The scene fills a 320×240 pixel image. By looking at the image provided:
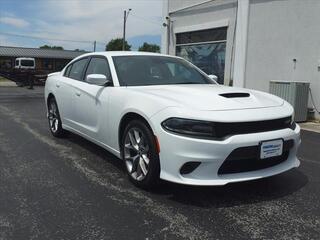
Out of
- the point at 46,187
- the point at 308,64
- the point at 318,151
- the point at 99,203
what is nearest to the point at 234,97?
the point at 99,203

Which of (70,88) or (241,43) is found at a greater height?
(241,43)

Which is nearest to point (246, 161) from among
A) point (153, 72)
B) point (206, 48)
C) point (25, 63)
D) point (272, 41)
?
point (153, 72)

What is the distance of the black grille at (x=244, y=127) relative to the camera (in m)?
3.89

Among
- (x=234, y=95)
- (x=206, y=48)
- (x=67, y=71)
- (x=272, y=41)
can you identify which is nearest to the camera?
(x=234, y=95)

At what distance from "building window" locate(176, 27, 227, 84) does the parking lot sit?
9.67 metres

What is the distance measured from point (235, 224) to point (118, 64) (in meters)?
2.70

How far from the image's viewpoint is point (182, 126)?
3932mm

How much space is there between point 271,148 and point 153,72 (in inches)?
78.7

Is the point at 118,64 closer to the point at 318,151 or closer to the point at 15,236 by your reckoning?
the point at 15,236

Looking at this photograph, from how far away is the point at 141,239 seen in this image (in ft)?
10.9

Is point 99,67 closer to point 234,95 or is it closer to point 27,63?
point 234,95

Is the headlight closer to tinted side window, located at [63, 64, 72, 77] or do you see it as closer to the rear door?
the rear door

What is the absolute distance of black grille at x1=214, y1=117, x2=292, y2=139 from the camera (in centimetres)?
389

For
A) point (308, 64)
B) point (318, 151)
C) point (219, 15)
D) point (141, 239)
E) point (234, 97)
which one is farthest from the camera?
point (219, 15)
